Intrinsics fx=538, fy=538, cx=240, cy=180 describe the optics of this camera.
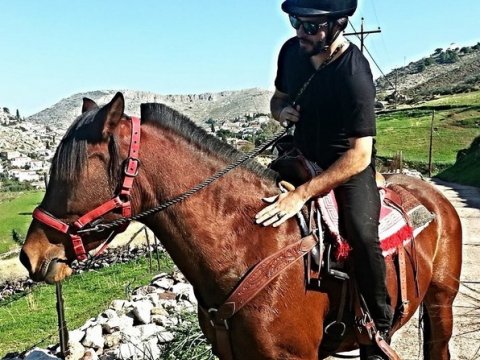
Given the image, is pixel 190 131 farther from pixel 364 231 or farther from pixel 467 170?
pixel 467 170

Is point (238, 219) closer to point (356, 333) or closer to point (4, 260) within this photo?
point (356, 333)

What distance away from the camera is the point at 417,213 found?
407 cm

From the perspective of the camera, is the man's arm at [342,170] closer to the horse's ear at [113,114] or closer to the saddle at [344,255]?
the saddle at [344,255]

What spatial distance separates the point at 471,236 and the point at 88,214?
12316mm

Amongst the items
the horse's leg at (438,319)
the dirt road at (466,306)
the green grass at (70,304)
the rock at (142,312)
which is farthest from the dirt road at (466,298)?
the green grass at (70,304)

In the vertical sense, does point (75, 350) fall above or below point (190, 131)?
below

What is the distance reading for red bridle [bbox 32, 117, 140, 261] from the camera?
272cm

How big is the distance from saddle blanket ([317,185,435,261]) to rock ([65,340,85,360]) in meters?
4.25

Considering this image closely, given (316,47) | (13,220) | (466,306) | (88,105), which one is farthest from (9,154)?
(316,47)

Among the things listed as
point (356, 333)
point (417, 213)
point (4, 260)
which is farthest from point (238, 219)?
point (4, 260)

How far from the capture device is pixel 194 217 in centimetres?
297

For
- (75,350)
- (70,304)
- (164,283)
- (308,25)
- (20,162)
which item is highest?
(308,25)

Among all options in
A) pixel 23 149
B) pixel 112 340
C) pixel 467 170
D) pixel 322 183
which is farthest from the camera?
pixel 23 149

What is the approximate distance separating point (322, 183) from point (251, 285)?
2.29ft
